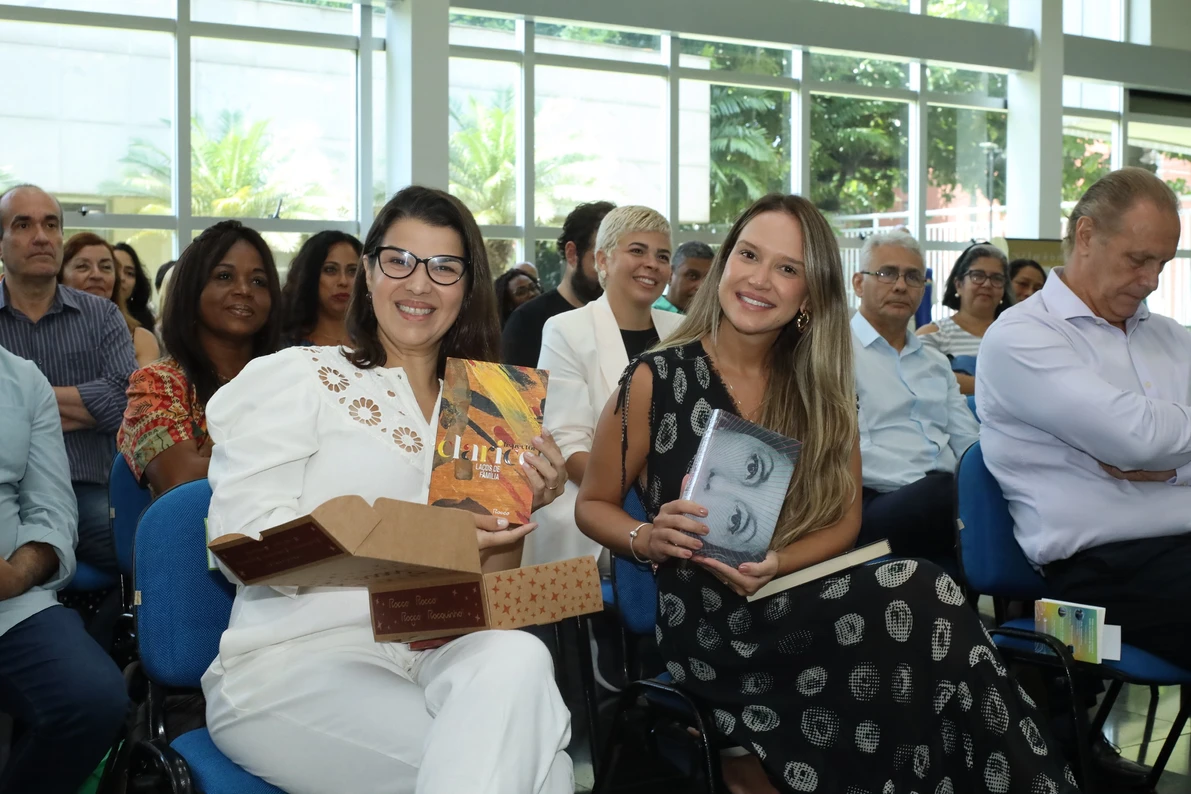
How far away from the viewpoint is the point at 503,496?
1.96 meters

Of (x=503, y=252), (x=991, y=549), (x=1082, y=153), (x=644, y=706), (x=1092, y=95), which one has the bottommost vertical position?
(x=644, y=706)

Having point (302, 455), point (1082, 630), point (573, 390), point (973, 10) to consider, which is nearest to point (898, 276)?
point (573, 390)

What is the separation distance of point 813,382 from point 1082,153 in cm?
1383

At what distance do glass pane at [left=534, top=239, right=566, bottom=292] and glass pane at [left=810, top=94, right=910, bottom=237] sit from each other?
338 cm

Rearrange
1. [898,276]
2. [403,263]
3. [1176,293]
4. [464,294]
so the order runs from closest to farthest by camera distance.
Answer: [403,263] → [464,294] → [898,276] → [1176,293]

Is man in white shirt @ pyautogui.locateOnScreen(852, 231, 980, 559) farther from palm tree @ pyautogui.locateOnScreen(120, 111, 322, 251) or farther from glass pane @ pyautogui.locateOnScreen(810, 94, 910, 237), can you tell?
glass pane @ pyautogui.locateOnScreen(810, 94, 910, 237)

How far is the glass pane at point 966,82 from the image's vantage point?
44.5 feet

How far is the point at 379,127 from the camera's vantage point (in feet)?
35.0

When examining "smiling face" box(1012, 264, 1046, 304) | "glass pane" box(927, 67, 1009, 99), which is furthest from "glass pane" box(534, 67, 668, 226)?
"smiling face" box(1012, 264, 1046, 304)

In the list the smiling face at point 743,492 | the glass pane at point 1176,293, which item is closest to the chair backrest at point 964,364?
the smiling face at point 743,492

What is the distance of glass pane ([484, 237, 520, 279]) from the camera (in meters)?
11.2

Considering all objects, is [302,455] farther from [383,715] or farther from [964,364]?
[964,364]

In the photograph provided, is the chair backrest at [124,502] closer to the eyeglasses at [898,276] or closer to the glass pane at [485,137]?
the eyeglasses at [898,276]

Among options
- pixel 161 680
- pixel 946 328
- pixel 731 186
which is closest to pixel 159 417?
pixel 161 680
